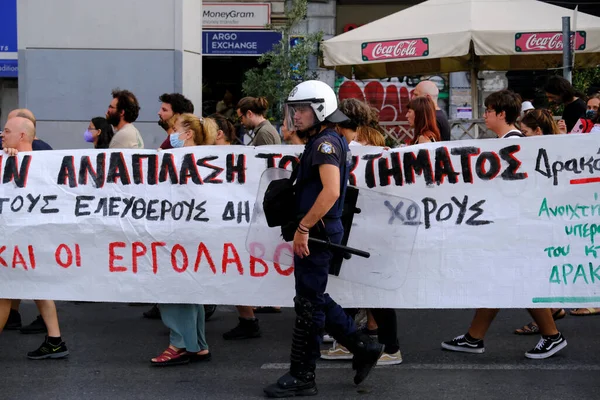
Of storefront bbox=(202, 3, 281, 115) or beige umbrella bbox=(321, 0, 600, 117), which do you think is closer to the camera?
beige umbrella bbox=(321, 0, 600, 117)

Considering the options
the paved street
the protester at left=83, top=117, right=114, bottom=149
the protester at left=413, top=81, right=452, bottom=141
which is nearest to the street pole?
the protester at left=413, top=81, right=452, bottom=141

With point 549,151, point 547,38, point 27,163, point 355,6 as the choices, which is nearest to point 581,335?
point 549,151

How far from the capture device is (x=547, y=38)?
1120 centimetres

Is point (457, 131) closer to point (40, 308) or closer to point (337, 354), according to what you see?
point (337, 354)

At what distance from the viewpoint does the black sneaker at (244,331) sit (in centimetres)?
712

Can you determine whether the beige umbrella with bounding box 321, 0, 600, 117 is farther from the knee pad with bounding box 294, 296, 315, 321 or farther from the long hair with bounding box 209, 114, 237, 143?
the knee pad with bounding box 294, 296, 315, 321

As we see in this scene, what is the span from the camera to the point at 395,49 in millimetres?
11781

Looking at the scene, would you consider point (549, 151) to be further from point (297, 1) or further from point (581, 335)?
point (297, 1)

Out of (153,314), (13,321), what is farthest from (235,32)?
(13,321)

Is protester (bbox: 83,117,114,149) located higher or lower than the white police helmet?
lower

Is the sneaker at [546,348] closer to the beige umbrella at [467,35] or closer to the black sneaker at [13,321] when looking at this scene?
the black sneaker at [13,321]

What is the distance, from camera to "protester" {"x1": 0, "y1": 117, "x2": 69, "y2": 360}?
253 inches

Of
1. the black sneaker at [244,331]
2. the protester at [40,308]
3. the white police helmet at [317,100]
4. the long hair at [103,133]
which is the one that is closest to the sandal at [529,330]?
the black sneaker at [244,331]

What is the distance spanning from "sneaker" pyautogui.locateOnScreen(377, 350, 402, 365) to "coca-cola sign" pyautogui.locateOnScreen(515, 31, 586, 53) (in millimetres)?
5989
